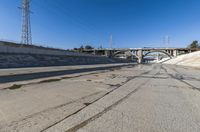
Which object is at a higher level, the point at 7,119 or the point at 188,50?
the point at 188,50

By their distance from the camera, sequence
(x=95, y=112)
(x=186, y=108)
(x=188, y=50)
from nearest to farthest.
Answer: (x=95, y=112) < (x=186, y=108) < (x=188, y=50)

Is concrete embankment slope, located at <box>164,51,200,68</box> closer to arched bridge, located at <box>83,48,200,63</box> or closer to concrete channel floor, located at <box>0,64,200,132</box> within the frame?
arched bridge, located at <box>83,48,200,63</box>

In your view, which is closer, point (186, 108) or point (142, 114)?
point (142, 114)

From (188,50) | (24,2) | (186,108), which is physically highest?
(24,2)

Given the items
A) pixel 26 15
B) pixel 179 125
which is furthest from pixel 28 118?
pixel 26 15

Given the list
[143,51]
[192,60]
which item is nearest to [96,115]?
[192,60]

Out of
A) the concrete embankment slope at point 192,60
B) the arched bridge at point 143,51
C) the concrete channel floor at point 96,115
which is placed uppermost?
the arched bridge at point 143,51

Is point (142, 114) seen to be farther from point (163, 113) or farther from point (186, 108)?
point (186, 108)

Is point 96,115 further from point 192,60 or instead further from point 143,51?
point 143,51

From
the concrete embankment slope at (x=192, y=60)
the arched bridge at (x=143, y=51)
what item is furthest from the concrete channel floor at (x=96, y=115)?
the arched bridge at (x=143, y=51)

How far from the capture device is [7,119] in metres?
3.74

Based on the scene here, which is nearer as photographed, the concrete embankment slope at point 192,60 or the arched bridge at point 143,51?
the concrete embankment slope at point 192,60

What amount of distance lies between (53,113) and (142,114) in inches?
96.6

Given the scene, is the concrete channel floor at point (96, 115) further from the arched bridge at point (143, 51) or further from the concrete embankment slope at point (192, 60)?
the arched bridge at point (143, 51)
